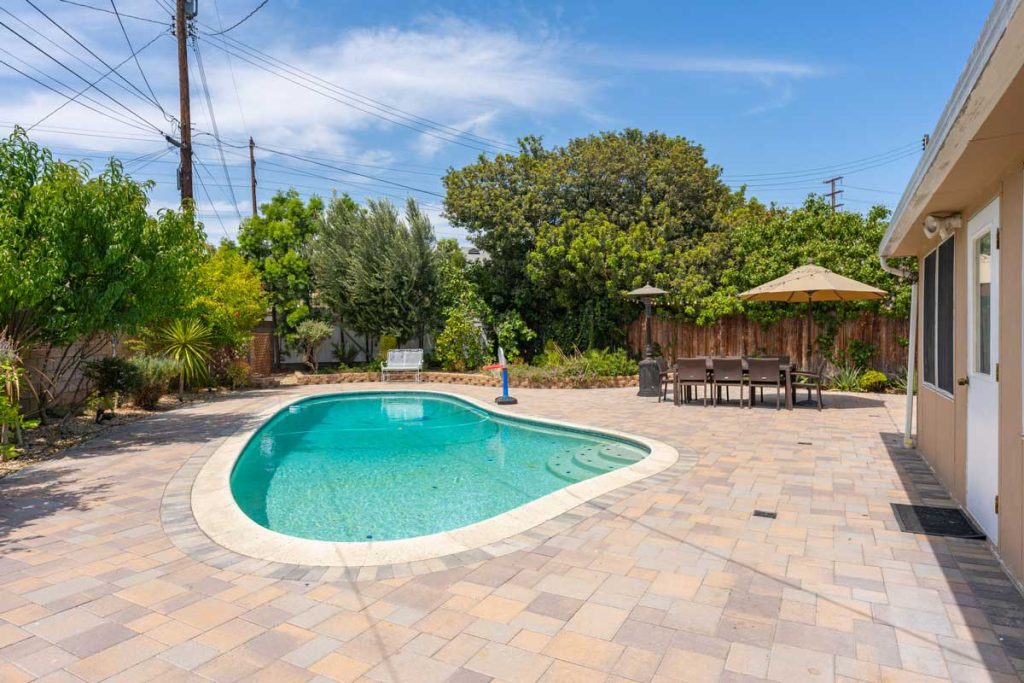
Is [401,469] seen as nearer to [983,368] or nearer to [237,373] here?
[983,368]

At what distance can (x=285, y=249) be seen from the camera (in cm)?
1994

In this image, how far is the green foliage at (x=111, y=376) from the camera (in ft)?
32.1

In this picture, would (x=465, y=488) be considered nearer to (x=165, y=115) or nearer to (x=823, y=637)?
(x=823, y=637)

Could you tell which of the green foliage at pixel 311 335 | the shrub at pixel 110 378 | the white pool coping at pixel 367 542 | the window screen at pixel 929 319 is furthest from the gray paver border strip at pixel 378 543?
the green foliage at pixel 311 335

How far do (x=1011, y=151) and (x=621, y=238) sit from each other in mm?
11728

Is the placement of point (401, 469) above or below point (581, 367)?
below

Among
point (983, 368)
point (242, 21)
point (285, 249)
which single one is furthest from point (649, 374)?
point (285, 249)

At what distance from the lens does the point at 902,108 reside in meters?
12.2

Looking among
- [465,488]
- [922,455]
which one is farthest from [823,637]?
[922,455]

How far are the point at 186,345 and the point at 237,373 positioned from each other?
7.15 feet

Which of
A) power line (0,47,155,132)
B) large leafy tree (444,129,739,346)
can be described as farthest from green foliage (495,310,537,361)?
power line (0,47,155,132)

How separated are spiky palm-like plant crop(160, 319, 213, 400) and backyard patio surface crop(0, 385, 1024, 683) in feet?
27.1

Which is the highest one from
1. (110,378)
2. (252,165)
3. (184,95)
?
(252,165)

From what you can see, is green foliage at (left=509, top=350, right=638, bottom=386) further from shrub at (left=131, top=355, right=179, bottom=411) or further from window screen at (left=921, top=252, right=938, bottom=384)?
window screen at (left=921, top=252, right=938, bottom=384)
